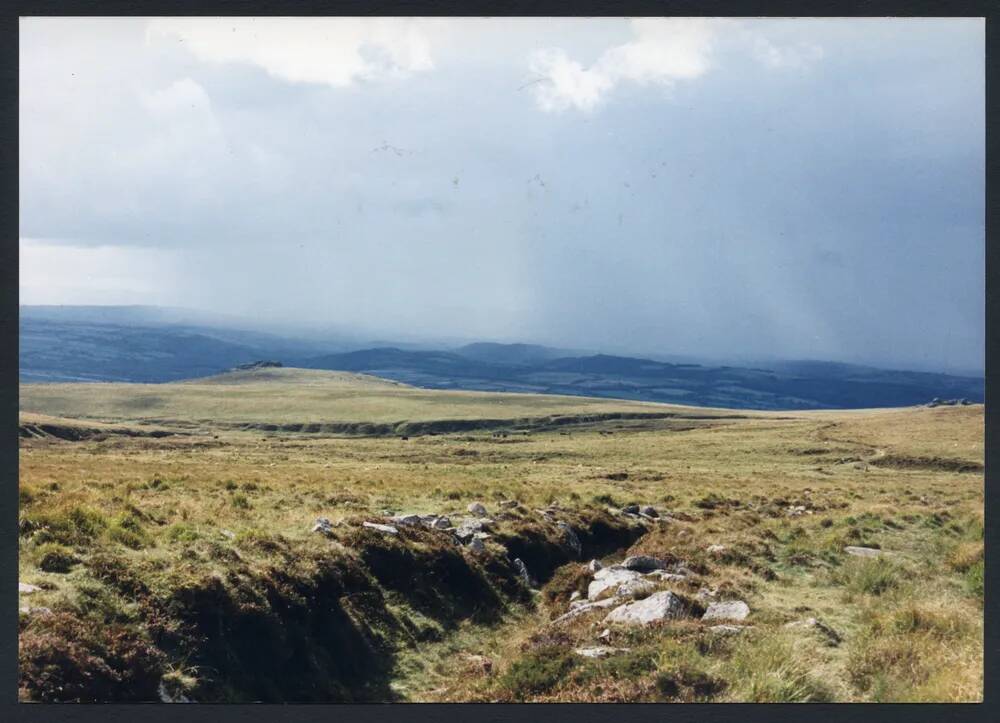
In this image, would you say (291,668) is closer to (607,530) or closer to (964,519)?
(607,530)

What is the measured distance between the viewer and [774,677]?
9031mm

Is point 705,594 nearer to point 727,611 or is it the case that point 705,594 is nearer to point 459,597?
point 727,611

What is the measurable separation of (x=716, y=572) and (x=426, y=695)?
281 inches

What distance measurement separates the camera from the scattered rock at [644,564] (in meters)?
15.5

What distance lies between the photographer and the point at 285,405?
156 m

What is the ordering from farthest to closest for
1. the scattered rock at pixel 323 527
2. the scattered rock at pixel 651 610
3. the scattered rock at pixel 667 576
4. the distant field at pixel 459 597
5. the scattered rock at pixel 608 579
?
the scattered rock at pixel 323 527
the scattered rock at pixel 608 579
the scattered rock at pixel 667 576
the scattered rock at pixel 651 610
the distant field at pixel 459 597

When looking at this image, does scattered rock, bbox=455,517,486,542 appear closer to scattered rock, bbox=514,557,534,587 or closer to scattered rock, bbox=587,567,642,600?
scattered rock, bbox=514,557,534,587

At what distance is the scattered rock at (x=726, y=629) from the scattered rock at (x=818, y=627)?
973 millimetres

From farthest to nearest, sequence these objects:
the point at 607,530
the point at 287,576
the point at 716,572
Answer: the point at 607,530 → the point at 716,572 → the point at 287,576

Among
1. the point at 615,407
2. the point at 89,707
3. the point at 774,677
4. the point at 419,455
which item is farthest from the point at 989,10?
the point at 615,407

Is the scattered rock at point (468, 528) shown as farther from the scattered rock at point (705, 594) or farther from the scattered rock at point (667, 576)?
the scattered rock at point (705, 594)

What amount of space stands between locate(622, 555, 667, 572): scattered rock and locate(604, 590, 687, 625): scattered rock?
11.4ft

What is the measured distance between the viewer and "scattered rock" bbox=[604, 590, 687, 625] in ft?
37.1

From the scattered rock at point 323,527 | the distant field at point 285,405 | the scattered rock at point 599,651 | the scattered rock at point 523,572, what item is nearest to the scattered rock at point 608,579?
the scattered rock at point 523,572
